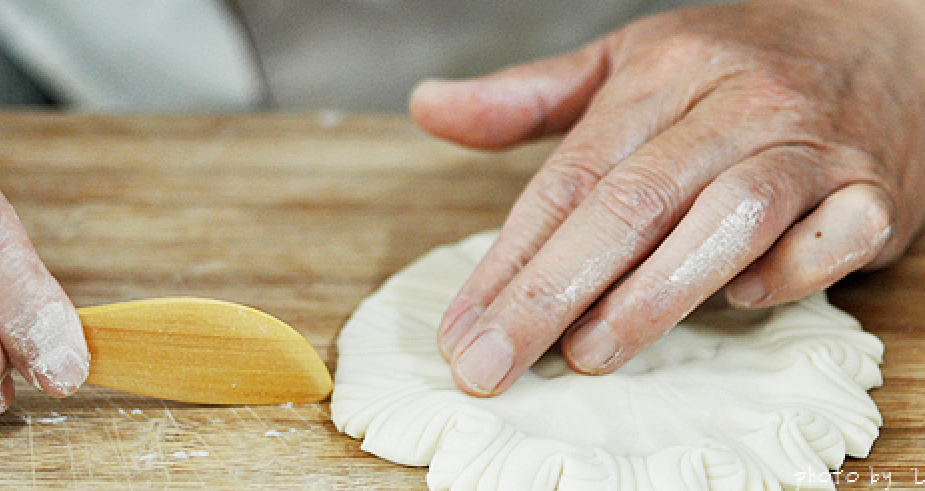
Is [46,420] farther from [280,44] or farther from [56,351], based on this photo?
[280,44]

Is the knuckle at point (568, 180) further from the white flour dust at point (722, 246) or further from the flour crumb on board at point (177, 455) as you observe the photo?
the flour crumb on board at point (177, 455)

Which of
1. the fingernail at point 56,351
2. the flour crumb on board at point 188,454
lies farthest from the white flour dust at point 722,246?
the fingernail at point 56,351

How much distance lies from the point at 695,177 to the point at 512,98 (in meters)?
0.44

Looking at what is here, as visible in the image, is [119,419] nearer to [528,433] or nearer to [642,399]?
[528,433]

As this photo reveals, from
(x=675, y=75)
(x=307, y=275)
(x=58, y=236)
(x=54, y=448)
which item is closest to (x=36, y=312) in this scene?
(x=54, y=448)

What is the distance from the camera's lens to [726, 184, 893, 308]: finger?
1062mm

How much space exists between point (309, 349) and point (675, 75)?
29.2 inches

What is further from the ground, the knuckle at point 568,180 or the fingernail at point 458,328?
the knuckle at point 568,180

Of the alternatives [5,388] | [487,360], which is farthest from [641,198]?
[5,388]

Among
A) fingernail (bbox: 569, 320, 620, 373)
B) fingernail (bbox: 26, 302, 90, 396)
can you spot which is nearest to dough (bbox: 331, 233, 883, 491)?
fingernail (bbox: 569, 320, 620, 373)

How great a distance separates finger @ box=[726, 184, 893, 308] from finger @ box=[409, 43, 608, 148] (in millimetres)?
500

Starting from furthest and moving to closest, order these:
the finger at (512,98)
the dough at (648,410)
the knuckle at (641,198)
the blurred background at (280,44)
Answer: the blurred background at (280,44) → the finger at (512,98) → the knuckle at (641,198) → the dough at (648,410)

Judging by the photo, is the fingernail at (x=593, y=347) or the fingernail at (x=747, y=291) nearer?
the fingernail at (x=593, y=347)

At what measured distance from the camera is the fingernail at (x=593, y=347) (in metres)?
0.98
